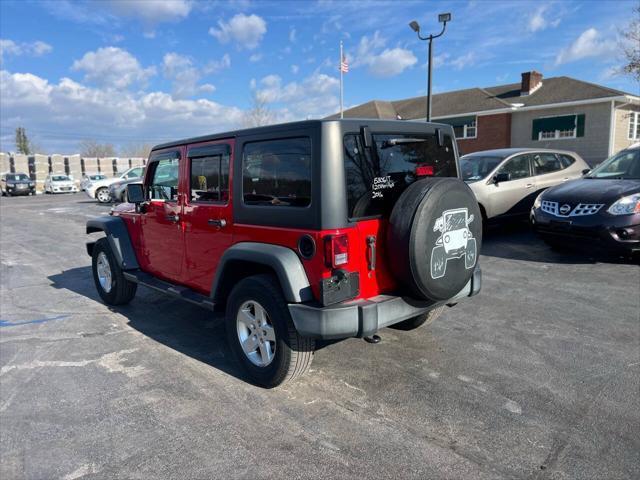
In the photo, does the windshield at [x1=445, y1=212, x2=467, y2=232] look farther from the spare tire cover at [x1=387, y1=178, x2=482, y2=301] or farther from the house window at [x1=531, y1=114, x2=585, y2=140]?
the house window at [x1=531, y1=114, x2=585, y2=140]

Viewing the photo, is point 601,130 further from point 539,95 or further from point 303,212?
point 303,212

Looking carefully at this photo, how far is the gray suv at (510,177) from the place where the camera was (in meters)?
8.70

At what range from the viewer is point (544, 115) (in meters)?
26.2

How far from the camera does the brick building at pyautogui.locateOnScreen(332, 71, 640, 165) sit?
24.1 metres

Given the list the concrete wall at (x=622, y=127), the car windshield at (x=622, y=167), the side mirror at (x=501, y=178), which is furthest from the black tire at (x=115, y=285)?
the concrete wall at (x=622, y=127)

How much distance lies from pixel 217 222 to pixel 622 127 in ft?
89.9

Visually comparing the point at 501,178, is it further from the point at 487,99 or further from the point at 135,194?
the point at 487,99

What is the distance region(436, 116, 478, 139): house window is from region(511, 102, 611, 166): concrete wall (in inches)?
109

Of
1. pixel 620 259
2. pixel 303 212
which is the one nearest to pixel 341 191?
pixel 303 212

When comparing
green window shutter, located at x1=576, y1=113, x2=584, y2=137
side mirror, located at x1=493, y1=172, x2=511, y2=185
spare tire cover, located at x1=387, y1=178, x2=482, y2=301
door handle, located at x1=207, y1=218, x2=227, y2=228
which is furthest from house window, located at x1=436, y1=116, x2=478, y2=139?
door handle, located at x1=207, y1=218, x2=227, y2=228

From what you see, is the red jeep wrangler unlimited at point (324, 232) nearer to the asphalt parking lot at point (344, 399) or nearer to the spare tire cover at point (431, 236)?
the spare tire cover at point (431, 236)

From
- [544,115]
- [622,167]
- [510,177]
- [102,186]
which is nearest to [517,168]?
[510,177]

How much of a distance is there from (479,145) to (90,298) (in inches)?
1070

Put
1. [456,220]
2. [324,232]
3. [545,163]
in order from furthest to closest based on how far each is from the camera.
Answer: [545,163] → [456,220] → [324,232]
